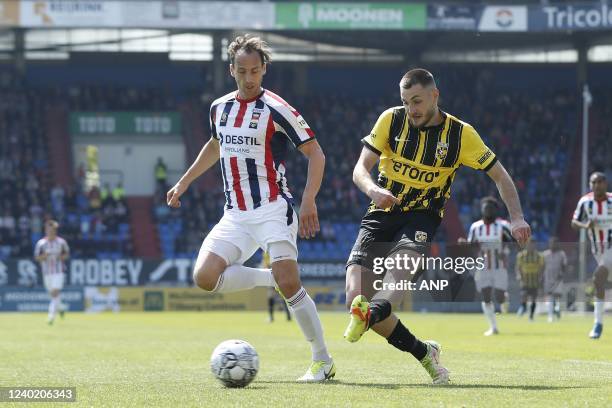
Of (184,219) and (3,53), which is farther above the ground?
(3,53)

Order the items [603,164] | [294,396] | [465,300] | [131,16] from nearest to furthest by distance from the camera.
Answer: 1. [294,396]
2. [465,300]
3. [131,16]
4. [603,164]

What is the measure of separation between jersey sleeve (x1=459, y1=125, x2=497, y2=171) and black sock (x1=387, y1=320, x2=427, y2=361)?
1.29 m

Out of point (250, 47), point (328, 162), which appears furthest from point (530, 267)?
point (250, 47)

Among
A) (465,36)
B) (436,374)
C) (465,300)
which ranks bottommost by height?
(465,300)

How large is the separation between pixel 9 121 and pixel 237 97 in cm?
3721

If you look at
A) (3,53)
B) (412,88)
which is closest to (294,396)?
(412,88)

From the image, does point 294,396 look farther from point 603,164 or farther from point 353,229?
point 603,164

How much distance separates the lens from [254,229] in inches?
356

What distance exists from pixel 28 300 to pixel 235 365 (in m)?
27.8

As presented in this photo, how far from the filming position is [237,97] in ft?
30.0

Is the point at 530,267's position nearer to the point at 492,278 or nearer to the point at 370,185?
the point at 492,278

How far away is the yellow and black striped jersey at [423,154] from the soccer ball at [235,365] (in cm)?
144

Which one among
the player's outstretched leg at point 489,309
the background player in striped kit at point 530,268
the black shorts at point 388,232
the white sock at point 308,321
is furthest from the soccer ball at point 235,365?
the background player in striped kit at point 530,268

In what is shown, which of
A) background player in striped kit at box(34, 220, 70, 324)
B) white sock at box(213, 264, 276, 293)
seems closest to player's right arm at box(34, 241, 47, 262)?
background player in striped kit at box(34, 220, 70, 324)
